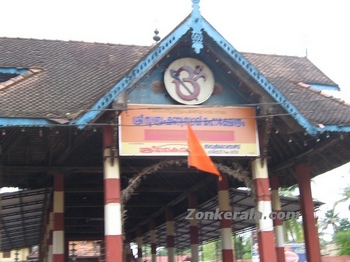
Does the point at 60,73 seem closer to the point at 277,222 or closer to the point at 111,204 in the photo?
the point at 111,204

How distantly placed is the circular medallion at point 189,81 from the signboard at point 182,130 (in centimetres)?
25

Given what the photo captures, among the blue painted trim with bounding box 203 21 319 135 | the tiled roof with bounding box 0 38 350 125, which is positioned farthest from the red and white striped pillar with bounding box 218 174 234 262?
the blue painted trim with bounding box 203 21 319 135

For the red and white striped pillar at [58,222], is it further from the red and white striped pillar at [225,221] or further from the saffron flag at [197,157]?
the saffron flag at [197,157]

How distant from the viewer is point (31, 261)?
3650 cm

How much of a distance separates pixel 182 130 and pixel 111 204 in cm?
205

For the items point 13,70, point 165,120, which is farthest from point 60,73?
point 165,120

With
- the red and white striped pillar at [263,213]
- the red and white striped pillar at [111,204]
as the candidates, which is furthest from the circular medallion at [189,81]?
the red and white striped pillar at [263,213]

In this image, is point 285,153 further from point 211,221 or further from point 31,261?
point 31,261

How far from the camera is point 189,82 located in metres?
11.2

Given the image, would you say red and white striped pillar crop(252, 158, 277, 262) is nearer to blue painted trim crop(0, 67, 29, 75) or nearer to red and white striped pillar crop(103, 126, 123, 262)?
red and white striped pillar crop(103, 126, 123, 262)

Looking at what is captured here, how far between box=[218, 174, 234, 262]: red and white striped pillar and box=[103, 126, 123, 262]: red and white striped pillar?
4.38m

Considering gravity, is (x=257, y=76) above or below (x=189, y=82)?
below

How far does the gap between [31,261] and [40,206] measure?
19298 mm

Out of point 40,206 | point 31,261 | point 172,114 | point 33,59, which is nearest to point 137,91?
point 172,114
